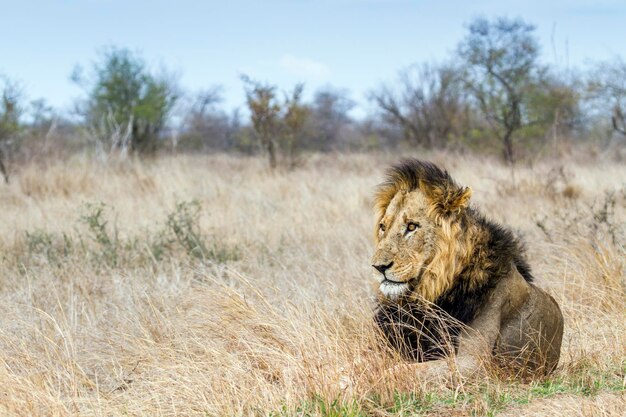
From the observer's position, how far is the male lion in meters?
3.72

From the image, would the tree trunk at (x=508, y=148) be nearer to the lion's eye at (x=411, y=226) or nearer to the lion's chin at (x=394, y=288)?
the lion's eye at (x=411, y=226)

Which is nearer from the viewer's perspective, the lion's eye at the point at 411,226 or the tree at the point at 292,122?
the lion's eye at the point at 411,226

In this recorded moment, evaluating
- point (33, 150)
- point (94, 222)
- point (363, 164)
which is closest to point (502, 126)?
point (363, 164)

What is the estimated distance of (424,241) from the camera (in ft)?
12.2

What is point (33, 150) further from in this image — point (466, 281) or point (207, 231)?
point (466, 281)

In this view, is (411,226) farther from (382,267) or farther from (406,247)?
(382,267)

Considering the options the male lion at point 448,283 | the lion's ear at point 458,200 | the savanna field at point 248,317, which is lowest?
the savanna field at point 248,317

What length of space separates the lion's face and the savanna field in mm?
397

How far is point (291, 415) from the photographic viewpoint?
3506mm

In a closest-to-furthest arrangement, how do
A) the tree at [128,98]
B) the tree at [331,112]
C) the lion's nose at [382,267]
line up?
1. the lion's nose at [382,267]
2. the tree at [128,98]
3. the tree at [331,112]

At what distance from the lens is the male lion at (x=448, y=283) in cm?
372

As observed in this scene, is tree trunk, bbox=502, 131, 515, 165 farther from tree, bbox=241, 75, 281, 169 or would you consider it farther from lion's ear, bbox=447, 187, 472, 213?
lion's ear, bbox=447, 187, 472, 213

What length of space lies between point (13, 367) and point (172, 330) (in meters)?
0.92

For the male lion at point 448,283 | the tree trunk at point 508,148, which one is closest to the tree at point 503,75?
the tree trunk at point 508,148
